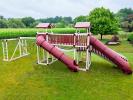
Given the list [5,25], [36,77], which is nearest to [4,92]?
[36,77]

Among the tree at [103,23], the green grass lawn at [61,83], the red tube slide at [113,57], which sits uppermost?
the tree at [103,23]

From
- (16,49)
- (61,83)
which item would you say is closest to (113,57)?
(61,83)

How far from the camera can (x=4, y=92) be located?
1549cm

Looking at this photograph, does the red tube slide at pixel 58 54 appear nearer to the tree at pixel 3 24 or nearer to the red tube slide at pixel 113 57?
the red tube slide at pixel 113 57

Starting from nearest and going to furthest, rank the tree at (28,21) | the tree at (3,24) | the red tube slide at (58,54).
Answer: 1. the red tube slide at (58,54)
2. the tree at (3,24)
3. the tree at (28,21)

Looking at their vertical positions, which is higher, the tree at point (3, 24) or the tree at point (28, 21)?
the tree at point (28, 21)

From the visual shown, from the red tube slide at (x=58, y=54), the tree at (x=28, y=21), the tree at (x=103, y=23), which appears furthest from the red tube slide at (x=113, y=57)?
the tree at (x=28, y=21)

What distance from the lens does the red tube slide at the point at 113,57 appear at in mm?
19067

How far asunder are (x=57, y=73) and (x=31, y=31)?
32354mm

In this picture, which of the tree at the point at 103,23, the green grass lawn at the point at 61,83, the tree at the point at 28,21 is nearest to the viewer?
the green grass lawn at the point at 61,83

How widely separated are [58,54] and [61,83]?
10.1ft

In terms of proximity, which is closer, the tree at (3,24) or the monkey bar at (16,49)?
the monkey bar at (16,49)

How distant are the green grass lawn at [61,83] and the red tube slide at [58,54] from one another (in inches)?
21.8

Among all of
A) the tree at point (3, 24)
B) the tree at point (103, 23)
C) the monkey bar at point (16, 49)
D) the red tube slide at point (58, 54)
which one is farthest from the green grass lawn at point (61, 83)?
the tree at point (3, 24)
